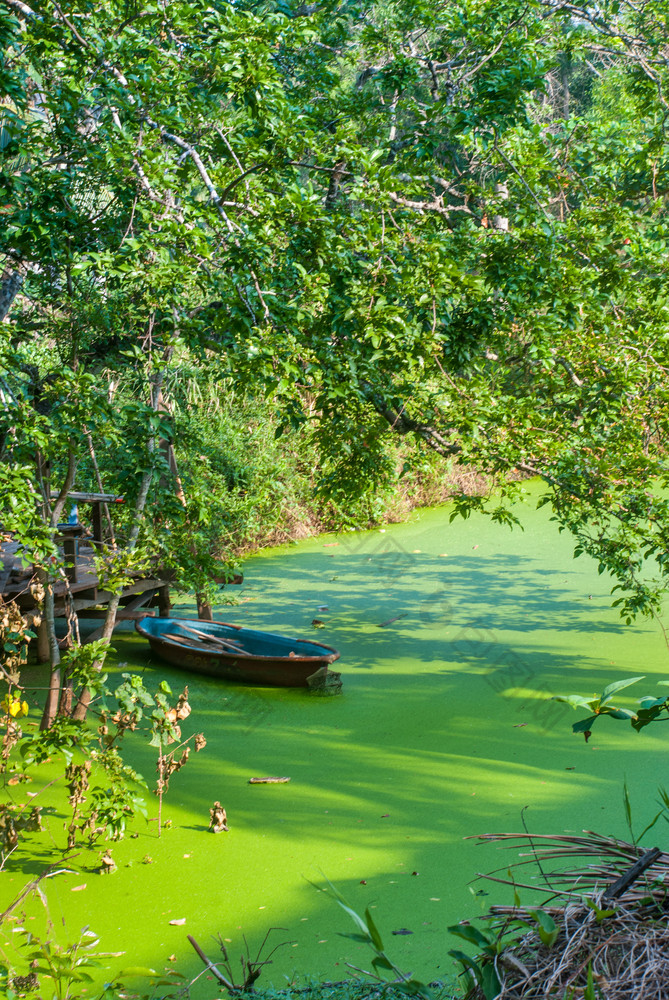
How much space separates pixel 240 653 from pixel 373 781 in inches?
78.4

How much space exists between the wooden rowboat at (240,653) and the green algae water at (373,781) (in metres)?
0.11

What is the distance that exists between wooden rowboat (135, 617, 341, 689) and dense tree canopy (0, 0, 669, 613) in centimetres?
121

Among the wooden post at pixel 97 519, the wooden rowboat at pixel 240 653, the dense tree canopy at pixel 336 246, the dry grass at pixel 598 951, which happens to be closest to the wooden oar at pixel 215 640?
the wooden rowboat at pixel 240 653

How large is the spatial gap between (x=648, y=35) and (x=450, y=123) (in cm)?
235

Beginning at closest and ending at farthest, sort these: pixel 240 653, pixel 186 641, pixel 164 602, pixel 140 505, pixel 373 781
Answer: pixel 140 505 → pixel 373 781 → pixel 240 653 → pixel 186 641 → pixel 164 602

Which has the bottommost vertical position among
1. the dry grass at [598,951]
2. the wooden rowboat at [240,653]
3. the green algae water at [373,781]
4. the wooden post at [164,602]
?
the green algae water at [373,781]

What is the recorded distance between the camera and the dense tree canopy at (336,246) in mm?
3588

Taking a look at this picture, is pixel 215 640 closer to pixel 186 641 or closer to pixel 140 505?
pixel 186 641

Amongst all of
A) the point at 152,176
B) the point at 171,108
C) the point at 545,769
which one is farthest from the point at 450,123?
the point at 545,769

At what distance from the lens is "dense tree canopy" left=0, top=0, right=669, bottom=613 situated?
141 inches

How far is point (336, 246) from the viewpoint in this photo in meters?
3.80

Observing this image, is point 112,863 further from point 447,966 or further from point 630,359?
point 630,359

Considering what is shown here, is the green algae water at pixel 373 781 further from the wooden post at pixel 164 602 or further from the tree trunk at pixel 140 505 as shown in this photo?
the tree trunk at pixel 140 505

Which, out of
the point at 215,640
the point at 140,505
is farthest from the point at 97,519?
the point at 140,505
